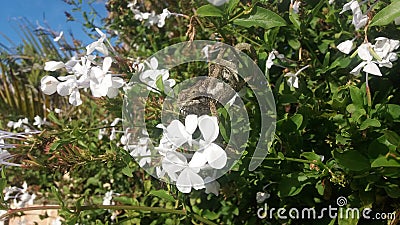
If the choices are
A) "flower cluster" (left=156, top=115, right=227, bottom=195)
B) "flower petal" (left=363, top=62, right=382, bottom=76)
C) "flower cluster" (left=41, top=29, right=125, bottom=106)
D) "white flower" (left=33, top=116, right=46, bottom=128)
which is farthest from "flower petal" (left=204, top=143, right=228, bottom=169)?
"white flower" (left=33, top=116, right=46, bottom=128)

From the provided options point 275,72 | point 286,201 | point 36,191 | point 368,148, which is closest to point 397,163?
point 368,148

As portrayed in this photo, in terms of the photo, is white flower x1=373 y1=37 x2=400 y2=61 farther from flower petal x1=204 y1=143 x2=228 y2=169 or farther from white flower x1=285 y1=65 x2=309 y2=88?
flower petal x1=204 y1=143 x2=228 y2=169

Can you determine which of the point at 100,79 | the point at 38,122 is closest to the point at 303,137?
the point at 100,79

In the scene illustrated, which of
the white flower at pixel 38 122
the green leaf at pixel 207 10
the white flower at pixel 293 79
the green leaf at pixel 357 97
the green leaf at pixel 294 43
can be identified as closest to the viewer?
the green leaf at pixel 207 10

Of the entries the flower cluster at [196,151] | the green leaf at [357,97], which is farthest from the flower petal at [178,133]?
the green leaf at [357,97]

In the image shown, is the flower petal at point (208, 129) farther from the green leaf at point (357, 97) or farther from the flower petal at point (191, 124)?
the green leaf at point (357, 97)

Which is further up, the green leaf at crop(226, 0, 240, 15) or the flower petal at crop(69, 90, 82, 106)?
the green leaf at crop(226, 0, 240, 15)

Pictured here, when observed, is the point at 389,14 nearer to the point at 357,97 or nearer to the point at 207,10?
the point at 357,97
